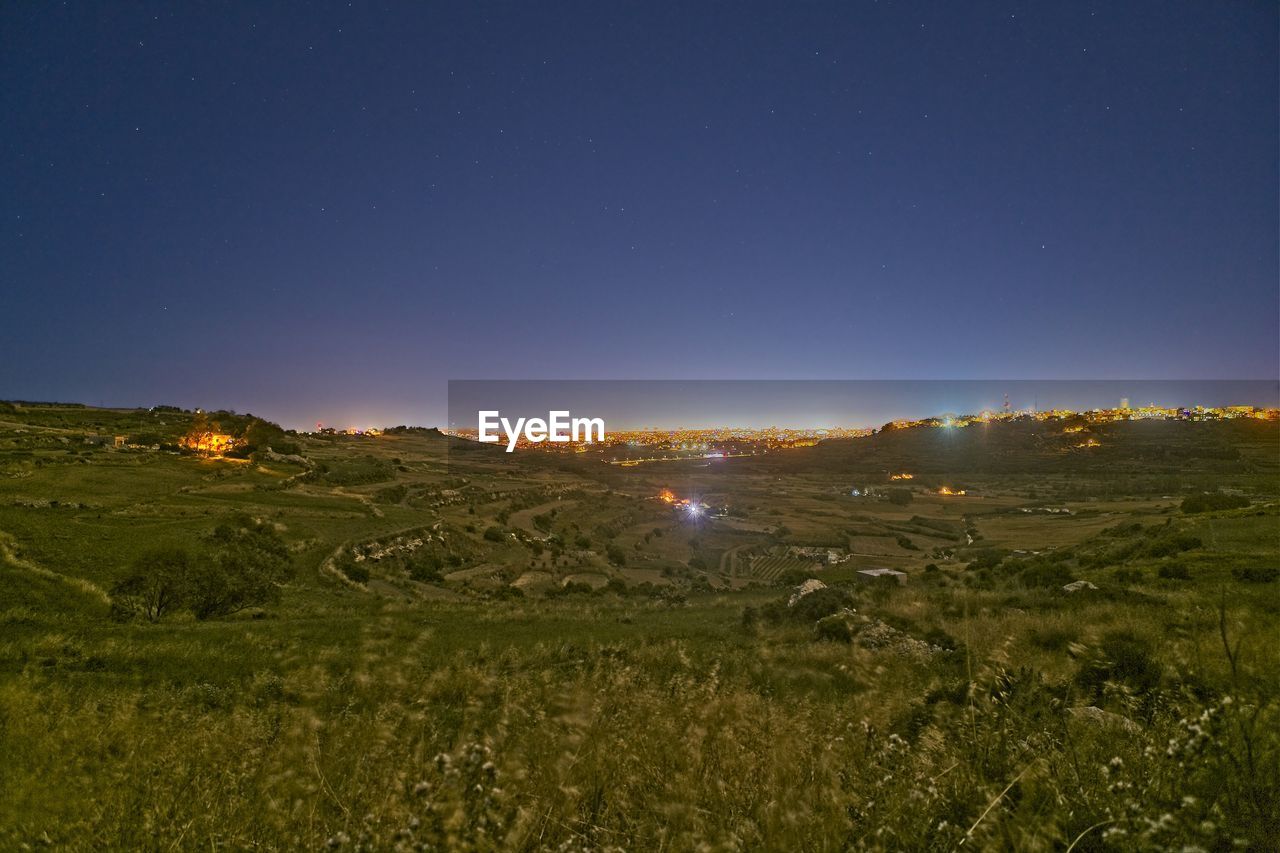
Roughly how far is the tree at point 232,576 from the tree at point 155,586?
1.26ft

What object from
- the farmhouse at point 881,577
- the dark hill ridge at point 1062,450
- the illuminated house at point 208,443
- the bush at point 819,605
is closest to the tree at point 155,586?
the bush at point 819,605

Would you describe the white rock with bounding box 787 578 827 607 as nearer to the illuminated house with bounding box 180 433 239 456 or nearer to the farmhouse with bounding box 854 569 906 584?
the farmhouse with bounding box 854 569 906 584

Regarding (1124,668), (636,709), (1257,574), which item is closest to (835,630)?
(1124,668)

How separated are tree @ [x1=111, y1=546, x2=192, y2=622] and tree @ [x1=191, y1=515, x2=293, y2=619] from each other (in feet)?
1.26

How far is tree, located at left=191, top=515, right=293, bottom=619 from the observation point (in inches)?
671

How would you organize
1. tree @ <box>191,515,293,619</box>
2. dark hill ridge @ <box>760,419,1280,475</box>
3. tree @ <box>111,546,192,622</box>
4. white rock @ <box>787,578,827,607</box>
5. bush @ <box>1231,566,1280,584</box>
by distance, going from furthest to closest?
dark hill ridge @ <box>760,419,1280,475</box> < white rock @ <box>787,578,827,607</box> < tree @ <box>191,515,293,619</box> < tree @ <box>111,546,192,622</box> < bush @ <box>1231,566,1280,584</box>

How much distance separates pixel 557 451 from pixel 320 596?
13970cm

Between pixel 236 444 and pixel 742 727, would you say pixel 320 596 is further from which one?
pixel 236 444

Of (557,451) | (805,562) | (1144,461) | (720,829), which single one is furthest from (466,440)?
(720,829)

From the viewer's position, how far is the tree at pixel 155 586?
15.0 meters

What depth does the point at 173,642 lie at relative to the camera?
32.7 feet

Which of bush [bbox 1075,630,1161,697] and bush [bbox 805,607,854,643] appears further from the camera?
bush [bbox 805,607,854,643]

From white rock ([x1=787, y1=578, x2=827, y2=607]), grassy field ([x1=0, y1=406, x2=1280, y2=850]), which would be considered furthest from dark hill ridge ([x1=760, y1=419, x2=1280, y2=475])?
white rock ([x1=787, y1=578, x2=827, y2=607])

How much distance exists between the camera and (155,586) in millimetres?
15914
